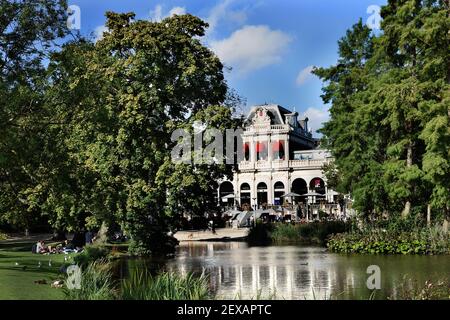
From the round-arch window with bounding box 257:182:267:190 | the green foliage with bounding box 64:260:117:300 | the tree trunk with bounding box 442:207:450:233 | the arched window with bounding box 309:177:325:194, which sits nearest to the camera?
the green foliage with bounding box 64:260:117:300

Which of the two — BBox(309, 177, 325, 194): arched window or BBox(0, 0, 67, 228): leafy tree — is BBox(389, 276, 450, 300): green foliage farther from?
BBox(309, 177, 325, 194): arched window

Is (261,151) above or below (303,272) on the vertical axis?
above

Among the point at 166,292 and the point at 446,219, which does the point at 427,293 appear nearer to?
the point at 166,292

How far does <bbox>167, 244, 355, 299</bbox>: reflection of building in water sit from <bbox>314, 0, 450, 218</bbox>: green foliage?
615cm

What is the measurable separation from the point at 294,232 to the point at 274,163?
139ft

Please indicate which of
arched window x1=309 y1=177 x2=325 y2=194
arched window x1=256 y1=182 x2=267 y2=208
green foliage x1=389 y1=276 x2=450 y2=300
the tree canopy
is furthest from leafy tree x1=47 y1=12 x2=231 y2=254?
arched window x1=256 y1=182 x2=267 y2=208

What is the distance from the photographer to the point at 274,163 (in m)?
88.4

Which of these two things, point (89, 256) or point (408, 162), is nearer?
point (89, 256)

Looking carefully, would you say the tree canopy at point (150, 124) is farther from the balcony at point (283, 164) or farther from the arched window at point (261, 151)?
the arched window at point (261, 151)

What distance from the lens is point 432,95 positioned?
2850 cm

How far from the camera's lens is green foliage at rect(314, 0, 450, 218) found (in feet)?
88.1

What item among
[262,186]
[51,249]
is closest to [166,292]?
[51,249]

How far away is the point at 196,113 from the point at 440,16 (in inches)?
524

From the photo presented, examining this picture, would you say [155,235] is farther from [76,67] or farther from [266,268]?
[76,67]
